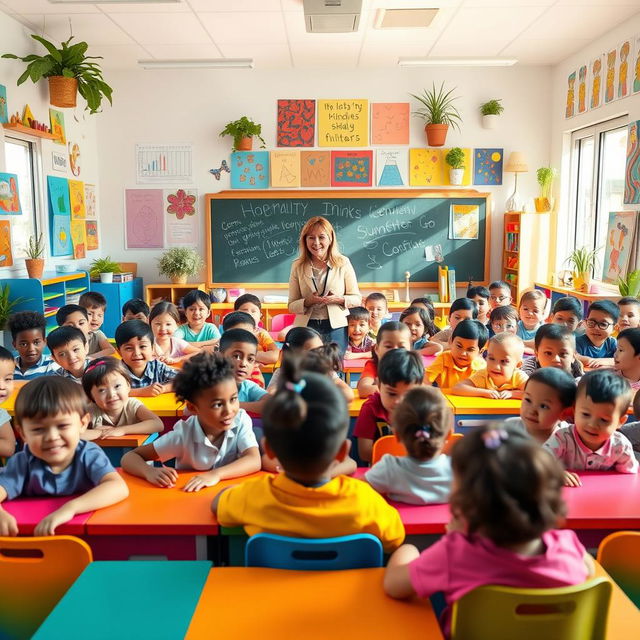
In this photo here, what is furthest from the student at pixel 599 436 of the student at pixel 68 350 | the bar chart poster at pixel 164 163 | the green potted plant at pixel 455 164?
the bar chart poster at pixel 164 163

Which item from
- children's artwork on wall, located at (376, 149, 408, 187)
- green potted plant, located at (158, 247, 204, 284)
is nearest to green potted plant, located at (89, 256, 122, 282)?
green potted plant, located at (158, 247, 204, 284)

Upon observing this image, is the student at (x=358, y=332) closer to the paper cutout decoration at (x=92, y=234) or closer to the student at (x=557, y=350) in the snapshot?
the student at (x=557, y=350)

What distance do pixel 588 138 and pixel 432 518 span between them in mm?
5667

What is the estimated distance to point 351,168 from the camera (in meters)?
6.84

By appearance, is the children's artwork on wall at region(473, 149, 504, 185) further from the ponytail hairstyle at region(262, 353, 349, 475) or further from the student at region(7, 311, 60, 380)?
the ponytail hairstyle at region(262, 353, 349, 475)

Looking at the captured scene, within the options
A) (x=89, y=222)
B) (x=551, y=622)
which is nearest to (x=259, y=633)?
Answer: (x=551, y=622)

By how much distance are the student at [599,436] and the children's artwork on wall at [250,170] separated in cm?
529

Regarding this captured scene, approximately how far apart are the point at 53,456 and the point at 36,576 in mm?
417

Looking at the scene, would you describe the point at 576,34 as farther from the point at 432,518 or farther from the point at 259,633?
the point at 259,633

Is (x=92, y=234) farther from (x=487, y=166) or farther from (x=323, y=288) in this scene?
(x=487, y=166)

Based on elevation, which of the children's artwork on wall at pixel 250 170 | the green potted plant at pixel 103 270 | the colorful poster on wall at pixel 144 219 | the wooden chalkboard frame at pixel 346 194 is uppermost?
the children's artwork on wall at pixel 250 170

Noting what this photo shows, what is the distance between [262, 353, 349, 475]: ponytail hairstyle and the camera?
1.33 metres

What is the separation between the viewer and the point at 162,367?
3277 mm

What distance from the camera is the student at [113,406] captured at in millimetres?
2455
